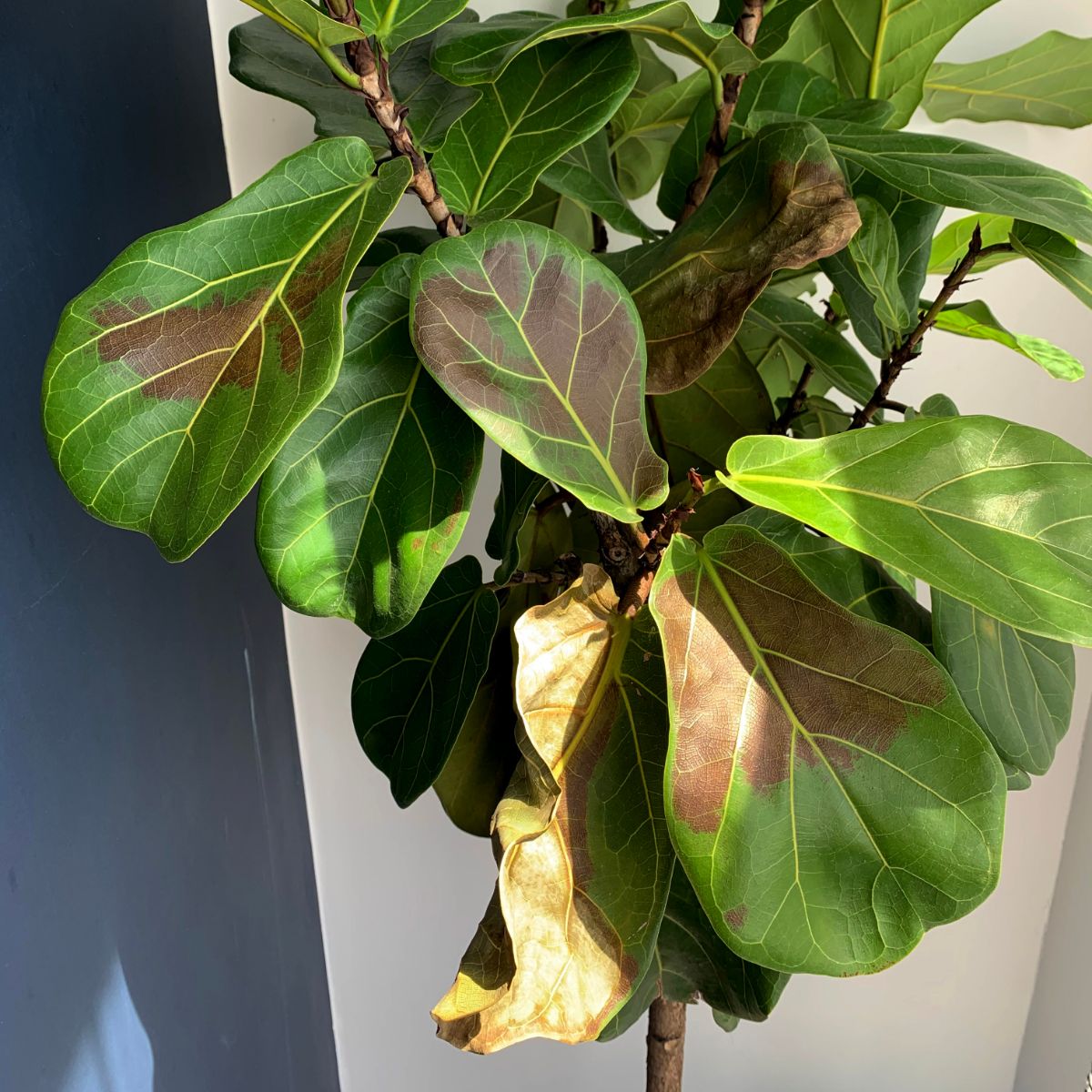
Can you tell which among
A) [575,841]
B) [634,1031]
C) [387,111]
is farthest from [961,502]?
[634,1031]

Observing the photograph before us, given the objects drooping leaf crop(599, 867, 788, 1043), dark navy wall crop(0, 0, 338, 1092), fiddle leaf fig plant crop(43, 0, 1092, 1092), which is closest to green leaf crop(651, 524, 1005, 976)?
fiddle leaf fig plant crop(43, 0, 1092, 1092)

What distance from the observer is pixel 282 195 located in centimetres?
54

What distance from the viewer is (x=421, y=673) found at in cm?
81

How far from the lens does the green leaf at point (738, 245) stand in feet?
1.76

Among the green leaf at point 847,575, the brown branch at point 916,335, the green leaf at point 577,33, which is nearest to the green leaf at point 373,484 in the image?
the green leaf at point 577,33

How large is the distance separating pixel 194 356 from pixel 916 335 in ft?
1.63

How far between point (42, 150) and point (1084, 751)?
121 cm

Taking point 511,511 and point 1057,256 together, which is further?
point 511,511

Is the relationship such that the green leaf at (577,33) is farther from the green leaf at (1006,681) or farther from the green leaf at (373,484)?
the green leaf at (1006,681)

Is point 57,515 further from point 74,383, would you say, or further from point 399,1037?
point 399,1037

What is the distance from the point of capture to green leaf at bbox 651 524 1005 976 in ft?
1.73

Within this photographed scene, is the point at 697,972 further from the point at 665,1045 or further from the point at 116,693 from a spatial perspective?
the point at 116,693

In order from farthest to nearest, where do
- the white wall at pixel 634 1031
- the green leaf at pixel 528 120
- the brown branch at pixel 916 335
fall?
the white wall at pixel 634 1031 < the brown branch at pixel 916 335 < the green leaf at pixel 528 120

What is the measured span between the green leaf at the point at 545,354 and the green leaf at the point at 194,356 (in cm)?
6
